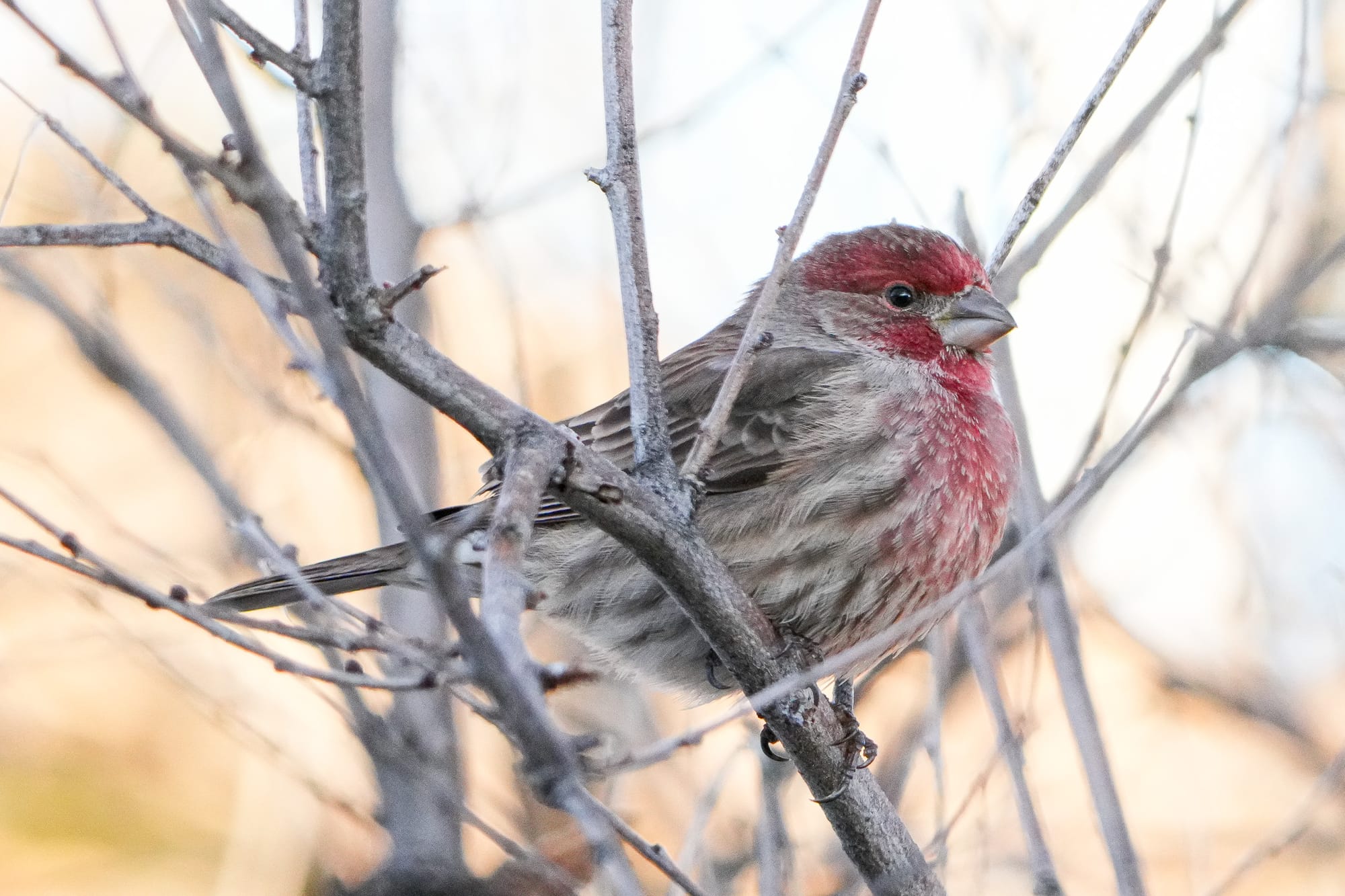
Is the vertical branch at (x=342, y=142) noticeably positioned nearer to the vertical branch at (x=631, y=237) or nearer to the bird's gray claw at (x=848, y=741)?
the vertical branch at (x=631, y=237)

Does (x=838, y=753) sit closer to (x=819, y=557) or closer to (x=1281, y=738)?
(x=819, y=557)

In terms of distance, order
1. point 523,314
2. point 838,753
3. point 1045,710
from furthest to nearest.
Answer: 1. point 523,314
2. point 1045,710
3. point 838,753

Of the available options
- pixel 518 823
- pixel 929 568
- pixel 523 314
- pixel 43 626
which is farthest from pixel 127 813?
pixel 929 568

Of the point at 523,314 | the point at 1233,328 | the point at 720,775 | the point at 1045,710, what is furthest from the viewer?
the point at 523,314

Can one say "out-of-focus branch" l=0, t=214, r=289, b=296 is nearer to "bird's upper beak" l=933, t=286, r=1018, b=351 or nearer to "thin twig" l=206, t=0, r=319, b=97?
"thin twig" l=206, t=0, r=319, b=97

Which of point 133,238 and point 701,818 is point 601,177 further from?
point 701,818

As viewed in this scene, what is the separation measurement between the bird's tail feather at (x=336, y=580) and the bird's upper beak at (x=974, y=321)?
7.04 feet

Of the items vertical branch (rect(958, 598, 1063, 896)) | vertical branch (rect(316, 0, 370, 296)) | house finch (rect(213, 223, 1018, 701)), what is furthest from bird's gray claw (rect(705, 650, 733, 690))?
vertical branch (rect(316, 0, 370, 296))

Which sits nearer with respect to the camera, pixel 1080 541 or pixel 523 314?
pixel 1080 541

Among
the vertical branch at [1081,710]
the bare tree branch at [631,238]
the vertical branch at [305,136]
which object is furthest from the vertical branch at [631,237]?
the vertical branch at [1081,710]

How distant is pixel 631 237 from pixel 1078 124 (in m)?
1.25

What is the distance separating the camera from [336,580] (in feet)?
16.0

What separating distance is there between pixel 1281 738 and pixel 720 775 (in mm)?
3583

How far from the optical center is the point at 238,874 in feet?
18.4
